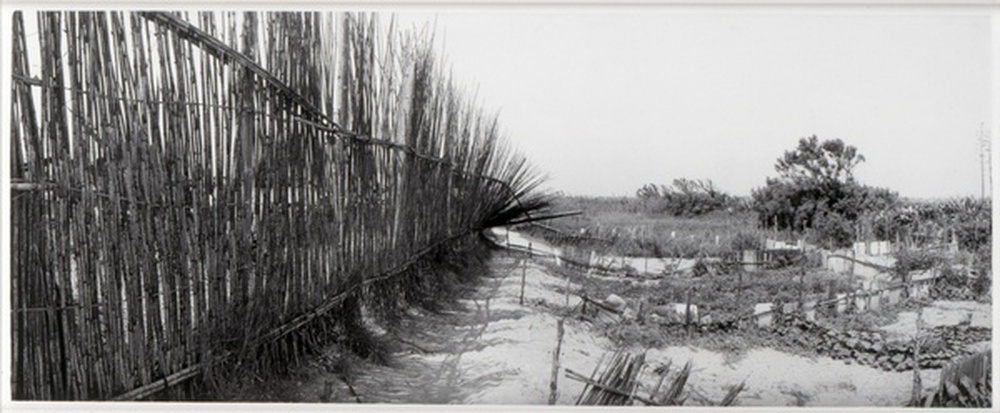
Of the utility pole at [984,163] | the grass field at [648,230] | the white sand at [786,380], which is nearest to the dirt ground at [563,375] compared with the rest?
the white sand at [786,380]

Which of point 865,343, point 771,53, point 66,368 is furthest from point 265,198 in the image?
point 865,343

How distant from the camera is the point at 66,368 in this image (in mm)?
1562

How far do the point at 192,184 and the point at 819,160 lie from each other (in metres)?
1.21

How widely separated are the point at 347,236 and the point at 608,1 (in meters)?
0.76

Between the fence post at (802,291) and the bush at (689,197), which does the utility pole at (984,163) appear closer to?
the fence post at (802,291)

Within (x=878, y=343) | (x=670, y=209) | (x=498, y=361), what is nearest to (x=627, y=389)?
(x=498, y=361)

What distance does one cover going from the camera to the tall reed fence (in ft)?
4.92

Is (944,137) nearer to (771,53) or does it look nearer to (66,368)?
(771,53)

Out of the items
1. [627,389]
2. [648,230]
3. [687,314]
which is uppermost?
[648,230]

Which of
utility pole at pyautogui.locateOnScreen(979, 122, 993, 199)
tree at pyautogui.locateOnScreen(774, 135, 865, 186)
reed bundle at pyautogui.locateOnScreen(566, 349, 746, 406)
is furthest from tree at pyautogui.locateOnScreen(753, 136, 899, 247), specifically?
reed bundle at pyautogui.locateOnScreen(566, 349, 746, 406)

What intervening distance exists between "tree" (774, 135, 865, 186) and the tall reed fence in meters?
0.52

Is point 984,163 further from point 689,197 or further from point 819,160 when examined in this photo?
point 689,197

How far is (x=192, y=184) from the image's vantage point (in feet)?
5.36

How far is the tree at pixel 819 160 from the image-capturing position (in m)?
1.92
